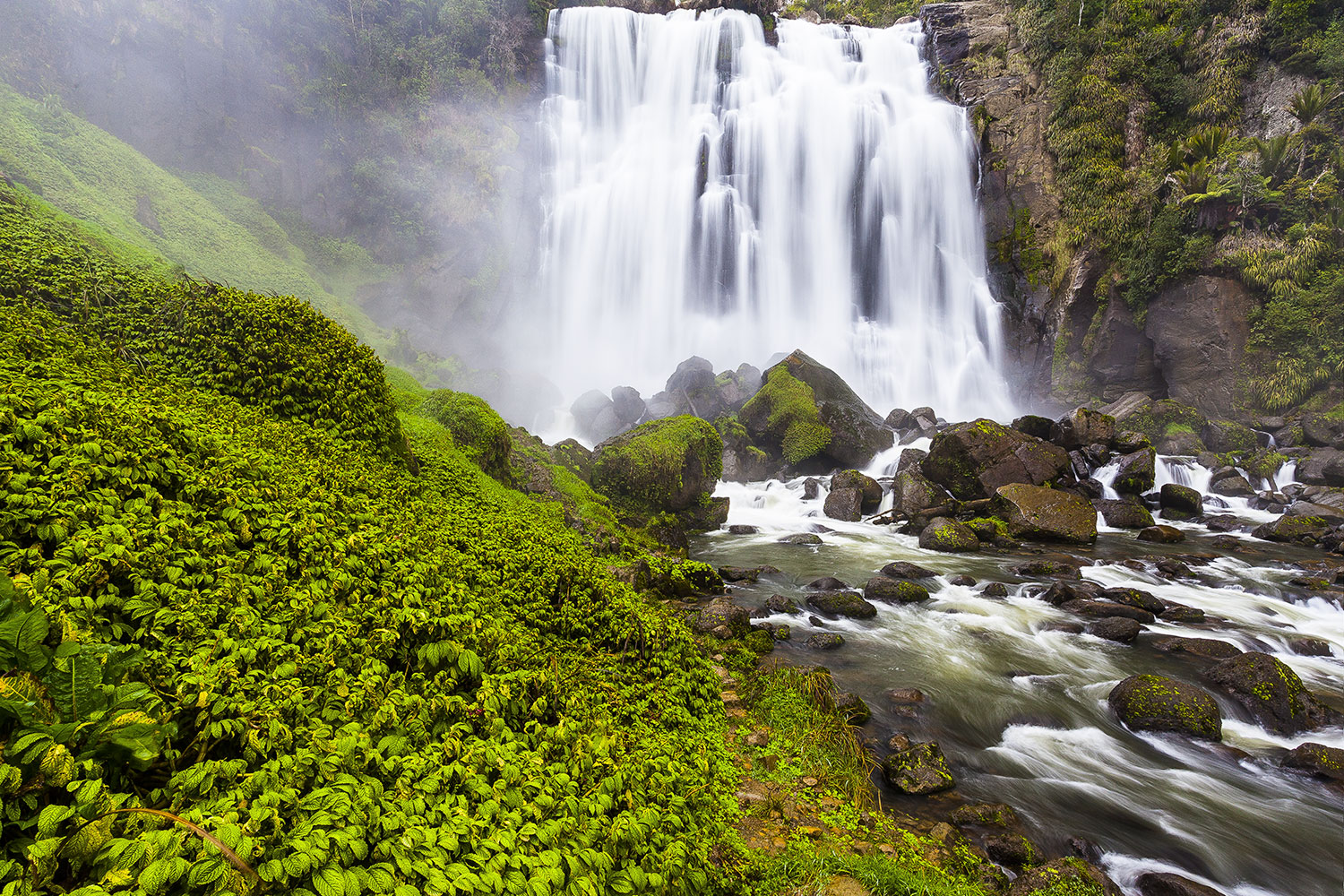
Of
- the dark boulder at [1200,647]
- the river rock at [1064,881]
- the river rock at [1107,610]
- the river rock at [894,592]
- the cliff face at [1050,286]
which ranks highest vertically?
the cliff face at [1050,286]

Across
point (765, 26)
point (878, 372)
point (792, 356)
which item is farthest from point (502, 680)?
point (765, 26)


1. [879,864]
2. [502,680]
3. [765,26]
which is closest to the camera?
[502,680]

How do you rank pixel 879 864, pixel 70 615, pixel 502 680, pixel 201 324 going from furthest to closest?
1. pixel 201 324
2. pixel 879 864
3. pixel 502 680
4. pixel 70 615

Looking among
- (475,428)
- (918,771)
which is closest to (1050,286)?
(475,428)

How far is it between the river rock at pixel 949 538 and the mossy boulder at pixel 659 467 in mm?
6232

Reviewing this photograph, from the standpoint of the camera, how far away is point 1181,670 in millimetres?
8383

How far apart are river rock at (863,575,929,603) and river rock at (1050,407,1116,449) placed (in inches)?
453

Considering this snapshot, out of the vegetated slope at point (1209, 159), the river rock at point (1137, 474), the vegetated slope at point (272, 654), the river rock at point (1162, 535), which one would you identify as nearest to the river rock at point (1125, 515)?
the river rock at point (1162, 535)

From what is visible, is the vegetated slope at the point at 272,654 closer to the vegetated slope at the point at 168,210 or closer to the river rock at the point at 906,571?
the river rock at the point at 906,571

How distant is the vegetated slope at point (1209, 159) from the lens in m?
22.1

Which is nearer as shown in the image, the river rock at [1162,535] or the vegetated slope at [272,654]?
the vegetated slope at [272,654]

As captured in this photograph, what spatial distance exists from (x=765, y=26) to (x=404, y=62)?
25.7 metres

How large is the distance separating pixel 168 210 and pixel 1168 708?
34.4m

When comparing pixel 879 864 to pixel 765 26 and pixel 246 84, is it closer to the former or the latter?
pixel 246 84
